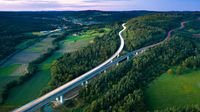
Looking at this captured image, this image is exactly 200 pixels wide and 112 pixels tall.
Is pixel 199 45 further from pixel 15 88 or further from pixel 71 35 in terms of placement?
pixel 71 35

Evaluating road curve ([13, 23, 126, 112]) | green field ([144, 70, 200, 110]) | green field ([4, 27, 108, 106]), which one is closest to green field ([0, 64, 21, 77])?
green field ([4, 27, 108, 106])

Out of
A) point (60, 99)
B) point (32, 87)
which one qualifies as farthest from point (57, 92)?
point (32, 87)

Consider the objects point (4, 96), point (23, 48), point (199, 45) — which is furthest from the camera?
point (23, 48)

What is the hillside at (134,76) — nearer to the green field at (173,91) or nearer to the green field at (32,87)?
the green field at (173,91)

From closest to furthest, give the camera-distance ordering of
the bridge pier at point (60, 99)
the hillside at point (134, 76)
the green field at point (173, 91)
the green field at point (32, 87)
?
the hillside at point (134, 76)
the green field at point (173, 91)
the bridge pier at point (60, 99)
the green field at point (32, 87)

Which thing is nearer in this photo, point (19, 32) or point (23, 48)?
point (23, 48)

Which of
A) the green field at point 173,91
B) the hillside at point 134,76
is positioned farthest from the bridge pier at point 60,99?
the green field at point 173,91

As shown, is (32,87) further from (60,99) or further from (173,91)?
(173,91)

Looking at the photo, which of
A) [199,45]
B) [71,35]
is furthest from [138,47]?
[71,35]

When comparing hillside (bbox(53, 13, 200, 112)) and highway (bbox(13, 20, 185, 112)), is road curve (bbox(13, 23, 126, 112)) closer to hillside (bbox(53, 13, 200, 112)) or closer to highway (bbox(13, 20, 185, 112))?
highway (bbox(13, 20, 185, 112))
